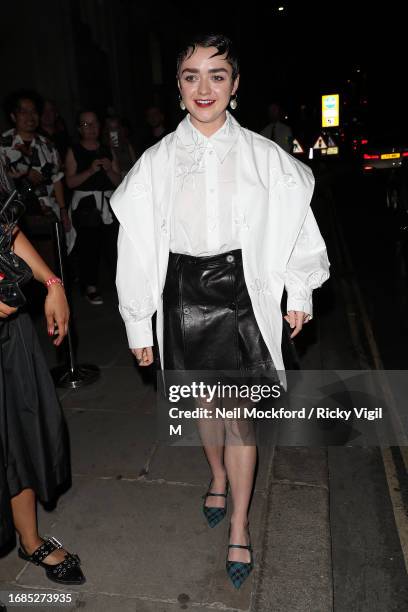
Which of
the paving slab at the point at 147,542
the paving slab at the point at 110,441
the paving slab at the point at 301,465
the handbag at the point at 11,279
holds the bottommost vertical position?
the paving slab at the point at 301,465

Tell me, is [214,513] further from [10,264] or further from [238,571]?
[10,264]

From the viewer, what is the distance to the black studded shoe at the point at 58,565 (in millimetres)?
2287

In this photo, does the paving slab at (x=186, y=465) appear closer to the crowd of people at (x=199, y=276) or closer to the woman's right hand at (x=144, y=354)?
the crowd of people at (x=199, y=276)

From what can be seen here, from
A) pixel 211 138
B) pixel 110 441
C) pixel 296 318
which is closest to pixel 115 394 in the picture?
pixel 110 441

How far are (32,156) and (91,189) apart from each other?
0.89 m

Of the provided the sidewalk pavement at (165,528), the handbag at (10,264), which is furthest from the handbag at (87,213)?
the handbag at (10,264)

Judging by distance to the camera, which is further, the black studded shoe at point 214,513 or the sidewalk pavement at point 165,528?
the black studded shoe at point 214,513

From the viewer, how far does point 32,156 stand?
475 cm

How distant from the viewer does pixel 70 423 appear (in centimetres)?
366

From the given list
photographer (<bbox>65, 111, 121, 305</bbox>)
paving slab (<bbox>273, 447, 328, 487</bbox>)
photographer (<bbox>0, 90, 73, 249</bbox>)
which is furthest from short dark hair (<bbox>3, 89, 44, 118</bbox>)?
paving slab (<bbox>273, 447, 328, 487</bbox>)

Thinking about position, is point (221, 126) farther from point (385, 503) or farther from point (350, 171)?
point (350, 171)

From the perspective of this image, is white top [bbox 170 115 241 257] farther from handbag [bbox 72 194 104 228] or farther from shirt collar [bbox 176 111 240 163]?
handbag [bbox 72 194 104 228]

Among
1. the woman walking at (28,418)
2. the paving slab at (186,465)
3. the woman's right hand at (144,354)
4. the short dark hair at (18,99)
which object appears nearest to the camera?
the woman walking at (28,418)

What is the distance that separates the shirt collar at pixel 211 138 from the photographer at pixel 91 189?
3.43 m
